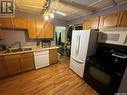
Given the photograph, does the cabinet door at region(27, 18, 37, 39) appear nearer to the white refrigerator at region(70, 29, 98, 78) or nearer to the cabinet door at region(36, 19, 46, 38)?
the cabinet door at region(36, 19, 46, 38)

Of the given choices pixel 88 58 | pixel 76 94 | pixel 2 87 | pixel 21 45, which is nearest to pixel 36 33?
pixel 21 45

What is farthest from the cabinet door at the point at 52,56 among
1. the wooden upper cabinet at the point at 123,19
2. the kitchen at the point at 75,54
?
the wooden upper cabinet at the point at 123,19

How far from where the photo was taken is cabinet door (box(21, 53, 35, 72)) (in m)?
2.73

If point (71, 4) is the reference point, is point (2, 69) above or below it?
below

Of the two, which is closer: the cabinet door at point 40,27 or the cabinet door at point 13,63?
the cabinet door at point 13,63

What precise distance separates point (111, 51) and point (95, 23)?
3.40 feet

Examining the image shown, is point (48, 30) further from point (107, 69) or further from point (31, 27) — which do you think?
point (107, 69)

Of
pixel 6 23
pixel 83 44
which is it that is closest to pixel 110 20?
pixel 83 44

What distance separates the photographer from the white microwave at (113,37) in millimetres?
1657

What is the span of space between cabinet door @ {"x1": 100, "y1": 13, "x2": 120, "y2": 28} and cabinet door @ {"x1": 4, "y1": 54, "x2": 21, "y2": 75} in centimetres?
299

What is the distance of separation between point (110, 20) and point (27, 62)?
3084 mm

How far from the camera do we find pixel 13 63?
Result: 253 cm

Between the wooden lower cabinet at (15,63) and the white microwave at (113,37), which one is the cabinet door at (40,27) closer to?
the wooden lower cabinet at (15,63)

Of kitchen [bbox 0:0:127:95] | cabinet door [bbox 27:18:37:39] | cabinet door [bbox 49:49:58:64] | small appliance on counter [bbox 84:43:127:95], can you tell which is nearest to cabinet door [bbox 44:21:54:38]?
kitchen [bbox 0:0:127:95]
